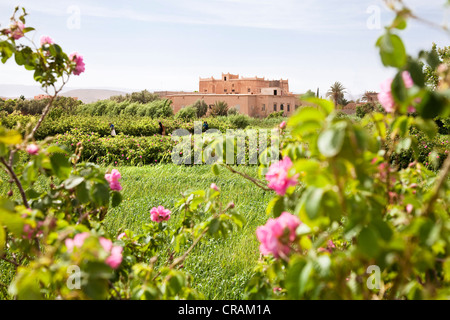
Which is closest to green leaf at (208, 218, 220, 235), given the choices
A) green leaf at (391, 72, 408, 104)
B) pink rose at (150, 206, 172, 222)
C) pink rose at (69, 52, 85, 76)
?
pink rose at (150, 206, 172, 222)

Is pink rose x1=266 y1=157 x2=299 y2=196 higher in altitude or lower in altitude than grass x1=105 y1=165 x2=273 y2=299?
higher

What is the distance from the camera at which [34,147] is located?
3.66 feet

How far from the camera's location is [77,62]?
5.60ft

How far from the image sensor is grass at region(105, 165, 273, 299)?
2.47 meters

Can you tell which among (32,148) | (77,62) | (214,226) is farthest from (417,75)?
(77,62)

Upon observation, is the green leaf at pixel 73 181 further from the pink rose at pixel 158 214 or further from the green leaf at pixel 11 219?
the pink rose at pixel 158 214

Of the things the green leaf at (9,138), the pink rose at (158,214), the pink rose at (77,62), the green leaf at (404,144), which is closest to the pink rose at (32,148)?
the green leaf at (9,138)

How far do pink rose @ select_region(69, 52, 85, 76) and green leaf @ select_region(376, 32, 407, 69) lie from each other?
1374 mm

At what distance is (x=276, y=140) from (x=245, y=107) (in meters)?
40.4

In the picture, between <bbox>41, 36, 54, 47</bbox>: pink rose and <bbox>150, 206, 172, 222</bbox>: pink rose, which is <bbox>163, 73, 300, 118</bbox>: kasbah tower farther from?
<bbox>41, 36, 54, 47</bbox>: pink rose

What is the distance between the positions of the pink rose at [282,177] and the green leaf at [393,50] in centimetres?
36
